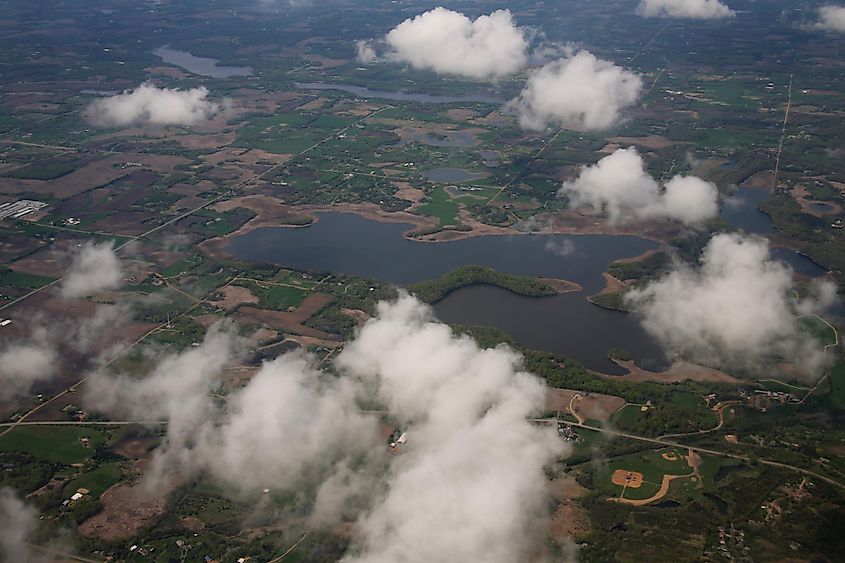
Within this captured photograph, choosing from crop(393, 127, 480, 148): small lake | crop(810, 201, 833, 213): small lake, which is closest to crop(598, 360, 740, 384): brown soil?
crop(810, 201, 833, 213): small lake

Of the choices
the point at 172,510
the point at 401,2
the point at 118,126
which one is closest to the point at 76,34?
the point at 118,126

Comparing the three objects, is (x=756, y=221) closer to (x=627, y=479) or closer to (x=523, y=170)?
(x=523, y=170)

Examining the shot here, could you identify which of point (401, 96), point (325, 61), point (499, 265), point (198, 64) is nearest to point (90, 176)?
point (499, 265)

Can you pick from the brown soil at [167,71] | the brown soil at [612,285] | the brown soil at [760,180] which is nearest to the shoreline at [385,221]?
the brown soil at [612,285]

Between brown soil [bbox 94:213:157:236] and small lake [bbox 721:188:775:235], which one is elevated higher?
small lake [bbox 721:188:775:235]

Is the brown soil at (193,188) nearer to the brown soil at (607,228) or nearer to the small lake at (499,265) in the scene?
the small lake at (499,265)

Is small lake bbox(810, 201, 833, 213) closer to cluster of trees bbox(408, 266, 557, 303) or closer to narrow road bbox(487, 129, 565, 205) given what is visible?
narrow road bbox(487, 129, 565, 205)
